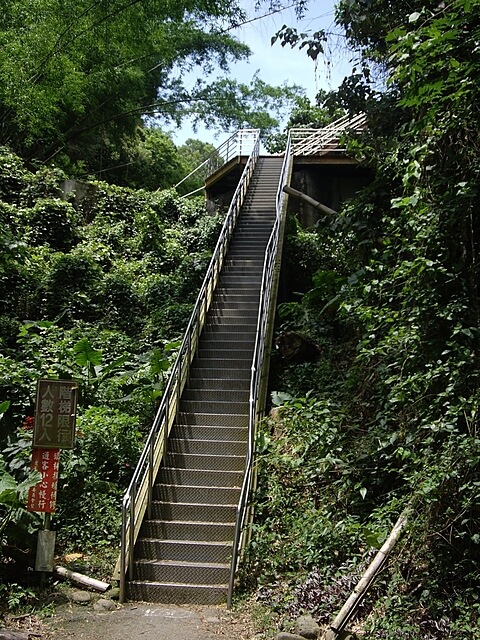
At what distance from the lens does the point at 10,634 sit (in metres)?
5.54

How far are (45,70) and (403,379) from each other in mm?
15597

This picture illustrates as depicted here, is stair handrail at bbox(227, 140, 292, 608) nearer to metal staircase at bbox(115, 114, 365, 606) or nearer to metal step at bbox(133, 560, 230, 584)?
metal staircase at bbox(115, 114, 365, 606)

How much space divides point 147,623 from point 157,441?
9.15 feet

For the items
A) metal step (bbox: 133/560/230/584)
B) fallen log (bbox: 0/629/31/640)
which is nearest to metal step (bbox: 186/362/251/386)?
metal step (bbox: 133/560/230/584)

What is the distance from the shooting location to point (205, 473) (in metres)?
8.38

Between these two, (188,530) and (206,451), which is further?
(206,451)

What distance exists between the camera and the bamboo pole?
537 cm

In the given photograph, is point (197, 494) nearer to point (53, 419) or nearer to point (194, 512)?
point (194, 512)

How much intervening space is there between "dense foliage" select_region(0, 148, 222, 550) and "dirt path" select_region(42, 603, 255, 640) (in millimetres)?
1140

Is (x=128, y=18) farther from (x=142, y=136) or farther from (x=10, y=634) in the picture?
(x=10, y=634)

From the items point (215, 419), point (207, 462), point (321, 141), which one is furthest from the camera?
point (321, 141)

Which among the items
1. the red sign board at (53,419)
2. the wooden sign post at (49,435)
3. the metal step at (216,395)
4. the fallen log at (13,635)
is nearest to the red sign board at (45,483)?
the wooden sign post at (49,435)

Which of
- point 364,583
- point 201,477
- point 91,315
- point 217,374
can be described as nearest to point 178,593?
point 201,477

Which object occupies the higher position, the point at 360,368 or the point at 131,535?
the point at 360,368
